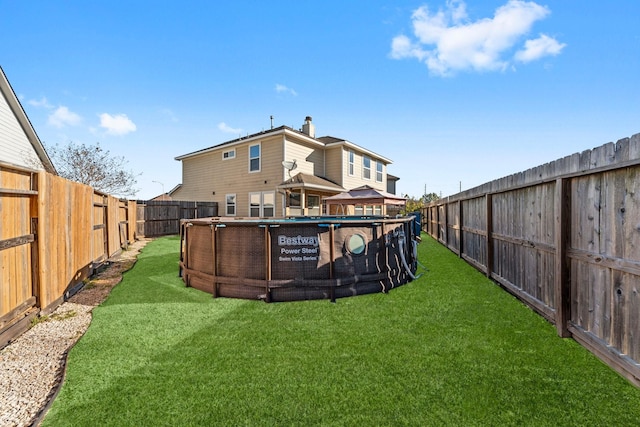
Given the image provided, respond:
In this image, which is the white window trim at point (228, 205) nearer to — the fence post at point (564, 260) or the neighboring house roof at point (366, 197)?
the neighboring house roof at point (366, 197)

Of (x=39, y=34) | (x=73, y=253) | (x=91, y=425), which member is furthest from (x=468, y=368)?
(x=39, y=34)

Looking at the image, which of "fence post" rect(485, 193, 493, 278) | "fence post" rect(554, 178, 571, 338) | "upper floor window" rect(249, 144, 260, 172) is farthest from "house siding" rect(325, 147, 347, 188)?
"fence post" rect(554, 178, 571, 338)

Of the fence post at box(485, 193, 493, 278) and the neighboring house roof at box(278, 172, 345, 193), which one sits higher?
the neighboring house roof at box(278, 172, 345, 193)

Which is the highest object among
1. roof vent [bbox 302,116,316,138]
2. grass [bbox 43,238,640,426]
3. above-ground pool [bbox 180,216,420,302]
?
roof vent [bbox 302,116,316,138]

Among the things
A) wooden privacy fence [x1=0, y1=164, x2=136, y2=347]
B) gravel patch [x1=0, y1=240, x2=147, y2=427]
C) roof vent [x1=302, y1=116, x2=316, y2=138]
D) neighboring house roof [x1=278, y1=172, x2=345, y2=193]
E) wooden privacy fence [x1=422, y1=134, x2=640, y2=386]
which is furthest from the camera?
roof vent [x1=302, y1=116, x2=316, y2=138]

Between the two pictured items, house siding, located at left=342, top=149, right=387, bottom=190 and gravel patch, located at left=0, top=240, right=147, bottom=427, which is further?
house siding, located at left=342, top=149, right=387, bottom=190

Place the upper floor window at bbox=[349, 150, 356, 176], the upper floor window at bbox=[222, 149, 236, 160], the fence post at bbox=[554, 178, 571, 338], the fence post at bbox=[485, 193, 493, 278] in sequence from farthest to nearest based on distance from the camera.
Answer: the upper floor window at bbox=[349, 150, 356, 176] < the upper floor window at bbox=[222, 149, 236, 160] < the fence post at bbox=[485, 193, 493, 278] < the fence post at bbox=[554, 178, 571, 338]

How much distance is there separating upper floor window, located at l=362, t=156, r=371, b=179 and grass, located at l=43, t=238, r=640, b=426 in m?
16.1

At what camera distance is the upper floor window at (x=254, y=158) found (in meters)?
16.9

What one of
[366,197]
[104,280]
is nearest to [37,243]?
[104,280]

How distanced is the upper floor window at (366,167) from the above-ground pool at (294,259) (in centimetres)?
1507

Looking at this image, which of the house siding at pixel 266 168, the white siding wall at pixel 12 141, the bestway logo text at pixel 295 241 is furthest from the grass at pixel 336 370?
the white siding wall at pixel 12 141

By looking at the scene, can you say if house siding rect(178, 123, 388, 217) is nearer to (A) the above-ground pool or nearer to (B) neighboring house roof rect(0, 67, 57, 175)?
(B) neighboring house roof rect(0, 67, 57, 175)

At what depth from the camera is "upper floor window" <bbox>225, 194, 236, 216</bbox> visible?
18.2 m
